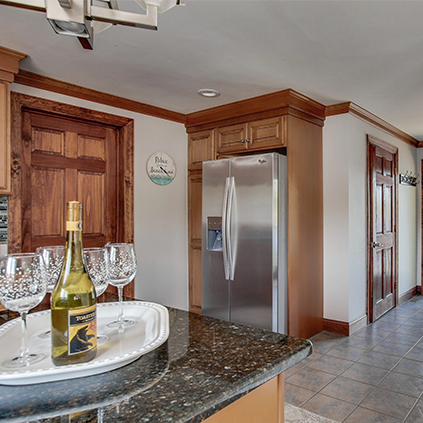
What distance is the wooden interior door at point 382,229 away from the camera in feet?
14.0

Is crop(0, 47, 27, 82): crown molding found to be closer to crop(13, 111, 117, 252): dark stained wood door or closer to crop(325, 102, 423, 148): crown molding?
crop(13, 111, 117, 252): dark stained wood door

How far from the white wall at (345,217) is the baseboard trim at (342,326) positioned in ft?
0.16

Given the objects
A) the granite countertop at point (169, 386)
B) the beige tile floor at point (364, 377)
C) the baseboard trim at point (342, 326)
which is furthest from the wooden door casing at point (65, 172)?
the granite countertop at point (169, 386)

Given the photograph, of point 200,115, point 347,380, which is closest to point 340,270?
point 347,380

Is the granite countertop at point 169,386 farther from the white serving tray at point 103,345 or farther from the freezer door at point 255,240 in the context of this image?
the freezer door at point 255,240

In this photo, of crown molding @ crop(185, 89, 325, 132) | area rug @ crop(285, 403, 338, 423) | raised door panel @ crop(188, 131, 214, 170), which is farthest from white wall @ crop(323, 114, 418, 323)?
area rug @ crop(285, 403, 338, 423)

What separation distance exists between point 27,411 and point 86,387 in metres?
0.11

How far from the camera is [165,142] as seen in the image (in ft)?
13.3

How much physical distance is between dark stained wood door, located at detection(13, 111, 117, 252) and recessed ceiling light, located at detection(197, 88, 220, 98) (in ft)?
3.16

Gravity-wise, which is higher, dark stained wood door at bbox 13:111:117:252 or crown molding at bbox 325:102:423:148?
crown molding at bbox 325:102:423:148

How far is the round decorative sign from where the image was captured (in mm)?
3894

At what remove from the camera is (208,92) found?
342cm

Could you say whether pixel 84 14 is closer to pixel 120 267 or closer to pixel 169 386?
pixel 120 267

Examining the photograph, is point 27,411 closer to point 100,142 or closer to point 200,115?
point 100,142
